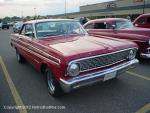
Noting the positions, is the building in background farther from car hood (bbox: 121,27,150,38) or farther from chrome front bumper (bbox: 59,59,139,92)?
chrome front bumper (bbox: 59,59,139,92)

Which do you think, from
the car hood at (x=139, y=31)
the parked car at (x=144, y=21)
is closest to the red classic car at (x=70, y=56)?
the car hood at (x=139, y=31)

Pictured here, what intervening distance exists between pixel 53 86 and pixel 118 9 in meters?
54.5

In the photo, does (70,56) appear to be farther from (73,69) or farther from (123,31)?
(123,31)

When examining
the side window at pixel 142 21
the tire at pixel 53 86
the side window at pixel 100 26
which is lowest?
the tire at pixel 53 86

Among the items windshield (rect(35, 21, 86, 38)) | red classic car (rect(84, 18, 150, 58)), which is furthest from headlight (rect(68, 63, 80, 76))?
red classic car (rect(84, 18, 150, 58))

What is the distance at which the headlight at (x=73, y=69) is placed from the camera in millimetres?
3786

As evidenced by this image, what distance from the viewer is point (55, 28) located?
5.54 m

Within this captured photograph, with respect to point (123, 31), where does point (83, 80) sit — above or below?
below

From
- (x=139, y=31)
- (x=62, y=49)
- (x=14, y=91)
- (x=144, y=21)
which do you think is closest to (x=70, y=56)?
(x=62, y=49)

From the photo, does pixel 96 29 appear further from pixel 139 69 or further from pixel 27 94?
pixel 27 94

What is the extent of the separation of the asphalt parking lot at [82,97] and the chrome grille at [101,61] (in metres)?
0.68

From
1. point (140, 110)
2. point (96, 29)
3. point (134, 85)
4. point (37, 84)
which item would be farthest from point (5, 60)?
point (140, 110)

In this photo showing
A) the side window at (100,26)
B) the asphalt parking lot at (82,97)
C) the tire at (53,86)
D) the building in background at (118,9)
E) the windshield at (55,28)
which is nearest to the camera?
the asphalt parking lot at (82,97)

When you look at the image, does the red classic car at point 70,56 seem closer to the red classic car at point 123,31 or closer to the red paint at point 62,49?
the red paint at point 62,49
